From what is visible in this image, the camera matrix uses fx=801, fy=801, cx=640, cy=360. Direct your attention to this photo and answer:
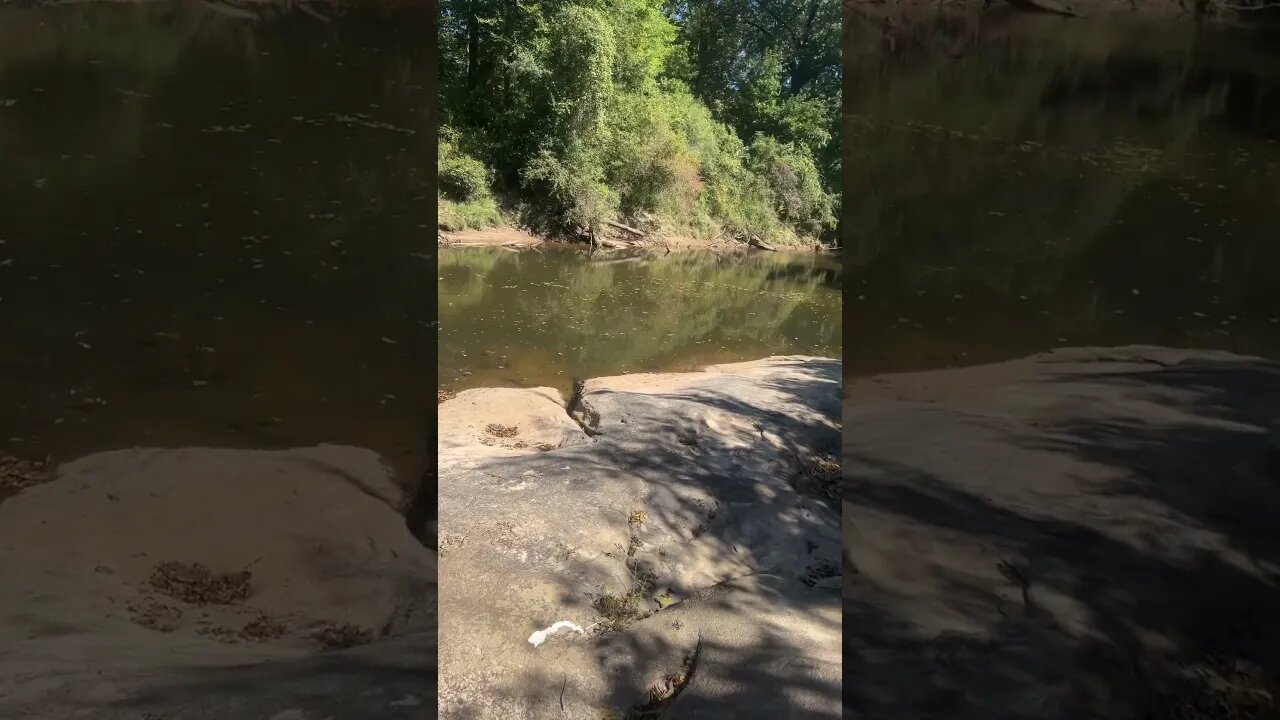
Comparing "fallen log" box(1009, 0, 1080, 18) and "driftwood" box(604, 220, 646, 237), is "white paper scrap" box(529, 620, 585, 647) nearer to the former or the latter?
"fallen log" box(1009, 0, 1080, 18)

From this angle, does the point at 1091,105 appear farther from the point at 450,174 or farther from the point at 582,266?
the point at 450,174

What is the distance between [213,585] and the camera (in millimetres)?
1867

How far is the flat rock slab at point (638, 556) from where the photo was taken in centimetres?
296

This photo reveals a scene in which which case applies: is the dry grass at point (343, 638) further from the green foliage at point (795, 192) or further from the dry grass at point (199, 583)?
the green foliage at point (795, 192)

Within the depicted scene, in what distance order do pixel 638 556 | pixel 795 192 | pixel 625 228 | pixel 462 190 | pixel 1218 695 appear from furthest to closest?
1. pixel 795 192
2. pixel 625 228
3. pixel 462 190
4. pixel 638 556
5. pixel 1218 695

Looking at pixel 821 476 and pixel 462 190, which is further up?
pixel 462 190

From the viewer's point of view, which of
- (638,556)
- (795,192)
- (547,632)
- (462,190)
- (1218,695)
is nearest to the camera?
(1218,695)

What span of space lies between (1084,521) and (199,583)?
204cm

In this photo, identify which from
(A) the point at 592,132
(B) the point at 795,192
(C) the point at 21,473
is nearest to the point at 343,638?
(C) the point at 21,473

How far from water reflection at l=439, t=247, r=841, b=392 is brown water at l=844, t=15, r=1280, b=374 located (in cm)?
656

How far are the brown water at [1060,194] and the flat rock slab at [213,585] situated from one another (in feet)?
3.94

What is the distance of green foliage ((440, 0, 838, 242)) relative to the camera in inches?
695

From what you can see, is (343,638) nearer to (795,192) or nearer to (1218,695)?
(1218,695)

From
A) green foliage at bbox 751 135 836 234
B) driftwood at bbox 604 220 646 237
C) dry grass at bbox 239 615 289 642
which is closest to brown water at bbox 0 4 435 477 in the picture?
dry grass at bbox 239 615 289 642
